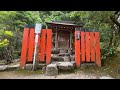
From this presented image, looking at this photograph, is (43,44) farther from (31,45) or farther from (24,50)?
(24,50)

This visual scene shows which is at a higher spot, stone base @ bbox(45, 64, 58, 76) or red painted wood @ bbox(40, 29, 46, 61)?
red painted wood @ bbox(40, 29, 46, 61)

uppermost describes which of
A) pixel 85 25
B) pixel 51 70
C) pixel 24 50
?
pixel 85 25

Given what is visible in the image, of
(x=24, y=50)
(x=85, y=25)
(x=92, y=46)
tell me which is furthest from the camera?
(x=85, y=25)

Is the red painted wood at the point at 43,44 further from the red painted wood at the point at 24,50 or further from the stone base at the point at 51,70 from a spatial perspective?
the stone base at the point at 51,70

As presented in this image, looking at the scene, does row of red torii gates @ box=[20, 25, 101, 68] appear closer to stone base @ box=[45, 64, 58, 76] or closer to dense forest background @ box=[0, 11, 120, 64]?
dense forest background @ box=[0, 11, 120, 64]

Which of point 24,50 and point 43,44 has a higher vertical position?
point 43,44

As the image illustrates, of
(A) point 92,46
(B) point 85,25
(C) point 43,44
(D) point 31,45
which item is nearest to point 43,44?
(C) point 43,44

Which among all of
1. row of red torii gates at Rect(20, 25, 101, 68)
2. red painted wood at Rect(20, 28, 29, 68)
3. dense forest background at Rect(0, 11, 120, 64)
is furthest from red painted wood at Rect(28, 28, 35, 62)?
dense forest background at Rect(0, 11, 120, 64)

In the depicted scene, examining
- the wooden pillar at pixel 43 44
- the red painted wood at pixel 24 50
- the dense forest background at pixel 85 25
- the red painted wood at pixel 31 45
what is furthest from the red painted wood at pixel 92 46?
the red painted wood at pixel 24 50
